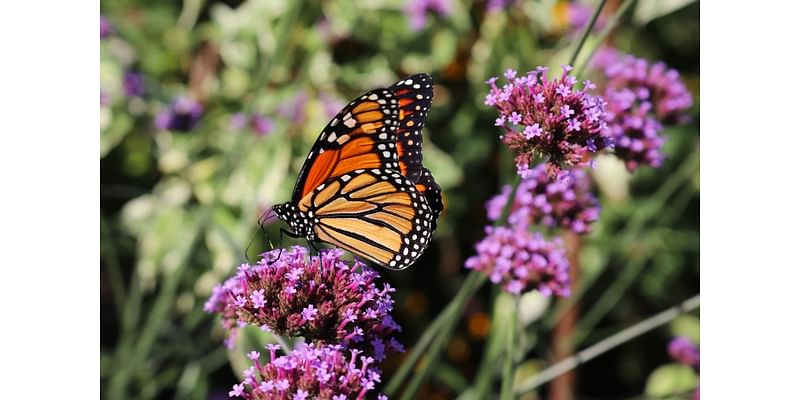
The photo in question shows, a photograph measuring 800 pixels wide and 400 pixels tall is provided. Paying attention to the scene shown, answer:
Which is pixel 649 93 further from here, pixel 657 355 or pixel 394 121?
pixel 657 355

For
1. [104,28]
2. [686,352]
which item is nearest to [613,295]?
[686,352]

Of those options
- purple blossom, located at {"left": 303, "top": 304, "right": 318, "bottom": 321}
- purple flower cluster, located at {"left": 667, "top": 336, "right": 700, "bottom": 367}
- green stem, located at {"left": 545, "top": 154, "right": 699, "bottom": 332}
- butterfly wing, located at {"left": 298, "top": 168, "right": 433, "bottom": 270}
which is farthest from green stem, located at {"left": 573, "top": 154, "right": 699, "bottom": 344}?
purple blossom, located at {"left": 303, "top": 304, "right": 318, "bottom": 321}

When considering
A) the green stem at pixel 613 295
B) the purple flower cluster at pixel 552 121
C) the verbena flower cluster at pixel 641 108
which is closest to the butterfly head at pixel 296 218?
the purple flower cluster at pixel 552 121

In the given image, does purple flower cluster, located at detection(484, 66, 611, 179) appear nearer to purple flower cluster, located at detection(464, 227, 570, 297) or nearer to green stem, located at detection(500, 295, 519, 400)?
purple flower cluster, located at detection(464, 227, 570, 297)

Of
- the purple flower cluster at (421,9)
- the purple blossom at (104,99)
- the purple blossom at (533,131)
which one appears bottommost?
the purple blossom at (533,131)

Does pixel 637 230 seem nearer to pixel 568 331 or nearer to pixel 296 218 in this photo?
pixel 568 331

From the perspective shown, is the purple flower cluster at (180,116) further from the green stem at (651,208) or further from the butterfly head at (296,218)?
the green stem at (651,208)

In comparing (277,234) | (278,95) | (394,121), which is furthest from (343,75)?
(394,121)
